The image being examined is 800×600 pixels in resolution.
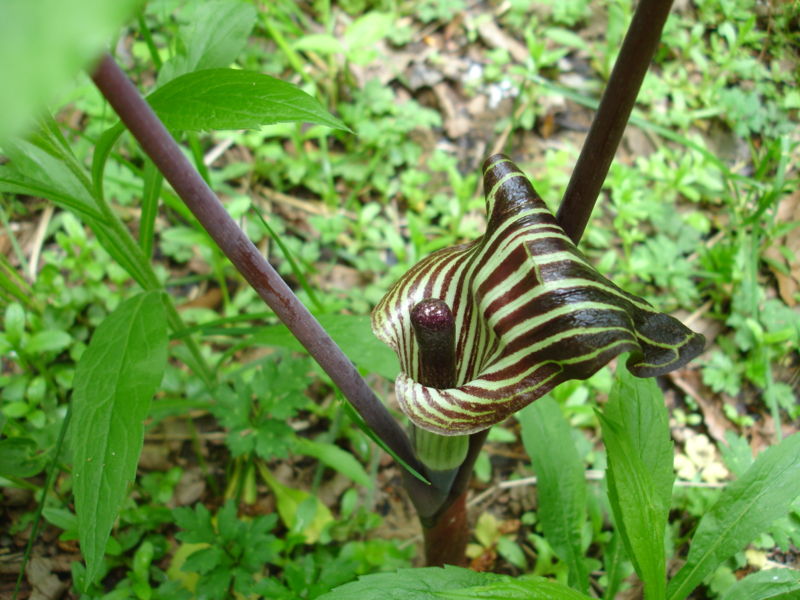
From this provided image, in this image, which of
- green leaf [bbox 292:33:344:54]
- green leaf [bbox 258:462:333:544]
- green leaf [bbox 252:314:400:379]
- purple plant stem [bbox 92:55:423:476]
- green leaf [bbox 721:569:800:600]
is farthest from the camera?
green leaf [bbox 292:33:344:54]

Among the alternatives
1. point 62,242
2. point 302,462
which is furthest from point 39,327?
point 302,462

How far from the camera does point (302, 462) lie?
239cm

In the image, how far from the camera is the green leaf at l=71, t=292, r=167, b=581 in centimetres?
123

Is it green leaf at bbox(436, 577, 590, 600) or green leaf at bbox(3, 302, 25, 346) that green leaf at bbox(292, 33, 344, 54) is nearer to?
green leaf at bbox(3, 302, 25, 346)

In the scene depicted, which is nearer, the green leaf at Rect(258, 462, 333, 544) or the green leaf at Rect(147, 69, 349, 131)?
the green leaf at Rect(147, 69, 349, 131)

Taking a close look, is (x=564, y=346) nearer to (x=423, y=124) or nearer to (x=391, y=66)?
(x=423, y=124)

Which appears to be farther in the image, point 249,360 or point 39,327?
point 249,360

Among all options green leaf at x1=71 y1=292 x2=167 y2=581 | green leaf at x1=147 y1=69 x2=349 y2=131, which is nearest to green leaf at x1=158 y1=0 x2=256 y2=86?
green leaf at x1=147 y1=69 x2=349 y2=131

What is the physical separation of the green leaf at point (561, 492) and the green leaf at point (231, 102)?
114 centimetres

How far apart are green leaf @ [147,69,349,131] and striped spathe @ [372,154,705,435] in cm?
37

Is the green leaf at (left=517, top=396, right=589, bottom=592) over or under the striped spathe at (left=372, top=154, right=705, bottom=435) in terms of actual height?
under

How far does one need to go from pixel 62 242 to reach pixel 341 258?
3.84 feet

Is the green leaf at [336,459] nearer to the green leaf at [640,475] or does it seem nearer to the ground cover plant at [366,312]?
the ground cover plant at [366,312]

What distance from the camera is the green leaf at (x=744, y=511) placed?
1505 millimetres
